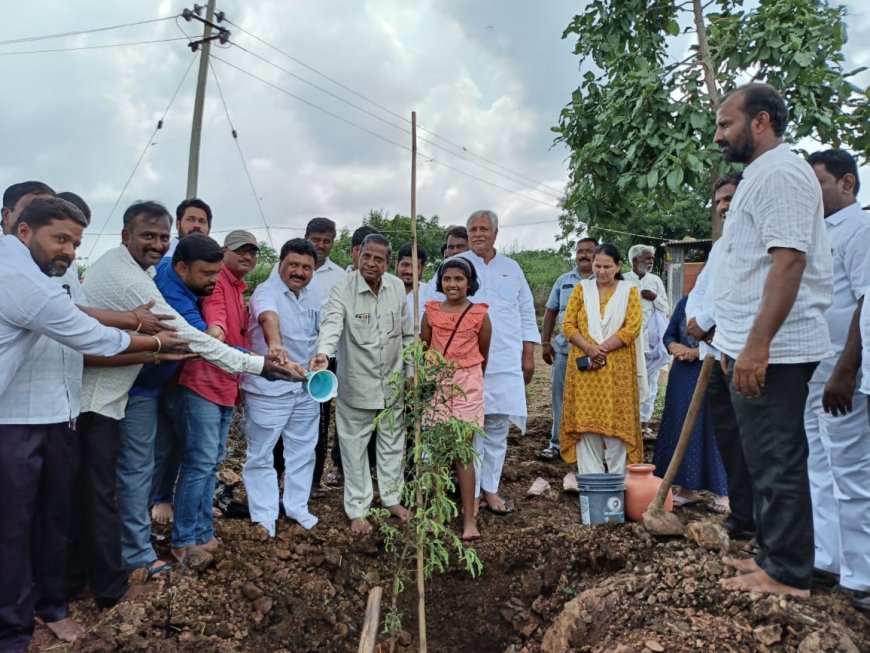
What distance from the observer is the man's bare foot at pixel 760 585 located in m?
2.50

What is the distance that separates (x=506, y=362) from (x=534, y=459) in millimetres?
1667

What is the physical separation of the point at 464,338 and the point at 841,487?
222 cm

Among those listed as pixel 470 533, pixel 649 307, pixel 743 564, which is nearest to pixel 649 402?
pixel 649 307

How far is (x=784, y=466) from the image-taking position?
2.42 m

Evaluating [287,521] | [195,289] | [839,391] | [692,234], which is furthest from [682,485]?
[692,234]

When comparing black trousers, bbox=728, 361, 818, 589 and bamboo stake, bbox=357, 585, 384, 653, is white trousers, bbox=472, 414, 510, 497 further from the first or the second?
black trousers, bbox=728, 361, 818, 589

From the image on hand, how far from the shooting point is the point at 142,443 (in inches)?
123

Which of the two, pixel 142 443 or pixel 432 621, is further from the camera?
pixel 432 621

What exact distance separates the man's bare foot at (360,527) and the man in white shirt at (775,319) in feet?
7.18

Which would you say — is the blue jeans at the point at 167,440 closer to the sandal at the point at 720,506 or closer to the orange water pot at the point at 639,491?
the orange water pot at the point at 639,491

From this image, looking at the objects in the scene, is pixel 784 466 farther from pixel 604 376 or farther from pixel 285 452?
pixel 285 452

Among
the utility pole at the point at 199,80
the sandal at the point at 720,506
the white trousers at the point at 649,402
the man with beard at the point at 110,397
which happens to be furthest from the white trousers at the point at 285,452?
the utility pole at the point at 199,80

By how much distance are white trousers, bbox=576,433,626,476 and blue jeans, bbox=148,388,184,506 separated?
275 centimetres

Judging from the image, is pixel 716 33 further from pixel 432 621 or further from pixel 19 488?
pixel 19 488
